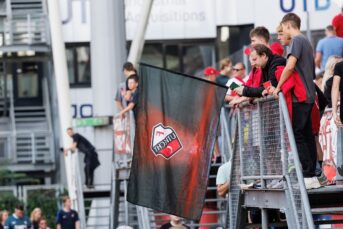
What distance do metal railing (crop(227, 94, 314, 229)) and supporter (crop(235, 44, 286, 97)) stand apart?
147 mm

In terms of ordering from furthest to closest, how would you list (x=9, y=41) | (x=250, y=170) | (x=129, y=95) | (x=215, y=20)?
(x=9, y=41), (x=215, y=20), (x=129, y=95), (x=250, y=170)

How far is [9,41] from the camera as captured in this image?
4684 centimetres

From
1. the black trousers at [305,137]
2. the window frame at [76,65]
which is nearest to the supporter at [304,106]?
the black trousers at [305,137]

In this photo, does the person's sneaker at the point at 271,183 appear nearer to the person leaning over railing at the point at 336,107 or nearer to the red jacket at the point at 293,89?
the red jacket at the point at 293,89

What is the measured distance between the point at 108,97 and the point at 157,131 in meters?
13.5

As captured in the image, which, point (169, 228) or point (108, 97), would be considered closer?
point (169, 228)

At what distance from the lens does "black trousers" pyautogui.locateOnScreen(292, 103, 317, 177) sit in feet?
40.3

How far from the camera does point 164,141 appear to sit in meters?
14.1

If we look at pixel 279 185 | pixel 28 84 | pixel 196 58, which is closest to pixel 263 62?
pixel 279 185

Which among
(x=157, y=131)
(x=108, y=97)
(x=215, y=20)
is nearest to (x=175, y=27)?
(x=215, y=20)

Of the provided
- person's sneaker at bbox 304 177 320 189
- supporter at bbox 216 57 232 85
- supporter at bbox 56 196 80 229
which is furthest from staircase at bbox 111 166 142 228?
person's sneaker at bbox 304 177 320 189

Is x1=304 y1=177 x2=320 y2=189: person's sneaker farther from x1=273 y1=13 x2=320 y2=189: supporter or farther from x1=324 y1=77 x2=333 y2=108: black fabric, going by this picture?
x1=324 y1=77 x2=333 y2=108: black fabric

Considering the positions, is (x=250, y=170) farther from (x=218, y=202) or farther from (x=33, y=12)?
(x=33, y=12)

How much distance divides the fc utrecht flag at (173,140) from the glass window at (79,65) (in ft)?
103
